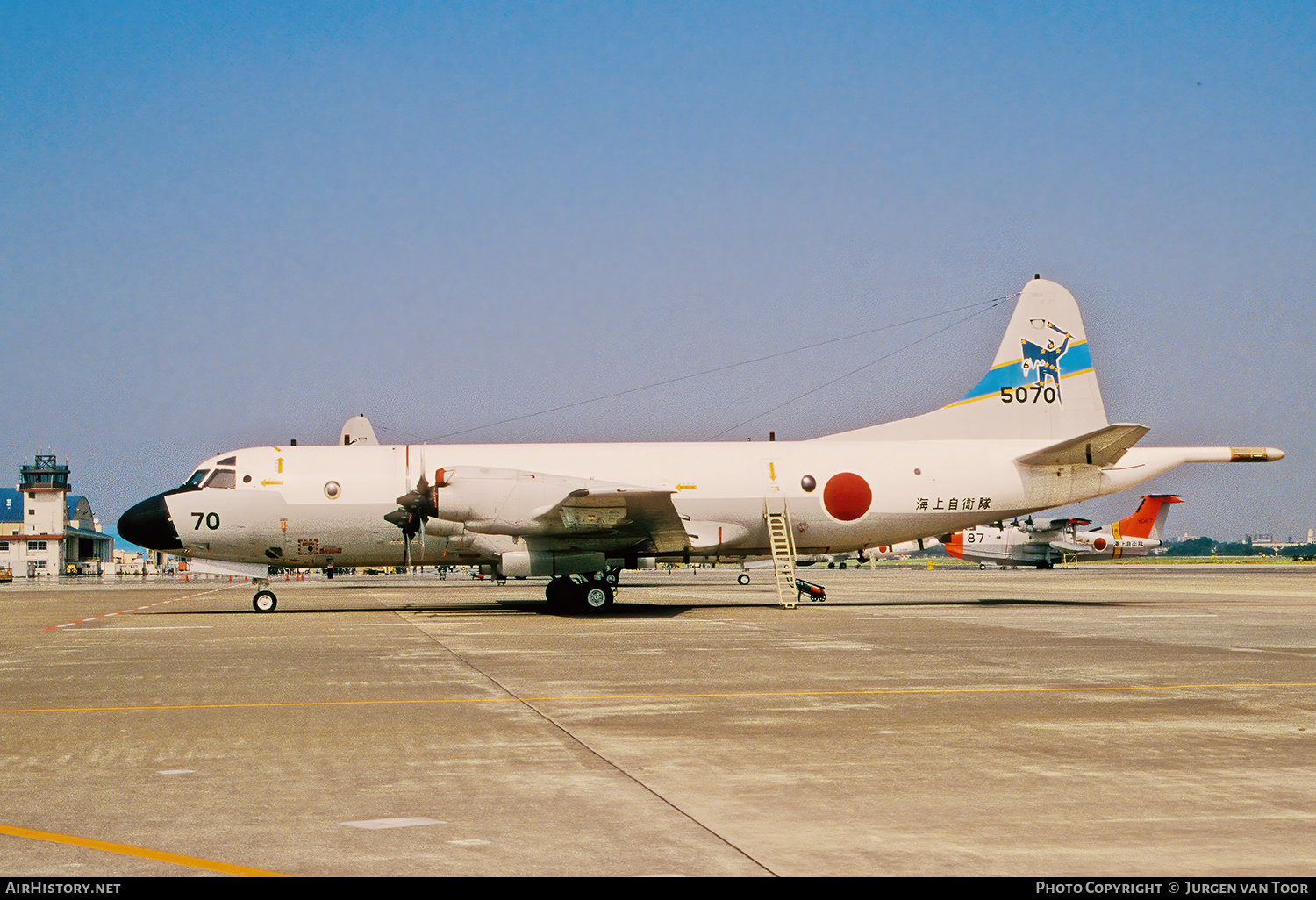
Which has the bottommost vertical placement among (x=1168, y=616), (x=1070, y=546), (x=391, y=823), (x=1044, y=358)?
(x=1168, y=616)

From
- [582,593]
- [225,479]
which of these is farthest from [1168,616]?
[225,479]

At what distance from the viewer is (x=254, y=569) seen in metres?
27.1

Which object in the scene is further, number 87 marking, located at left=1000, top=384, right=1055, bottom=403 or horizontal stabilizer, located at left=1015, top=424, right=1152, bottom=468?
number 87 marking, located at left=1000, top=384, right=1055, bottom=403

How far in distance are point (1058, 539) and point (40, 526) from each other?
92018mm

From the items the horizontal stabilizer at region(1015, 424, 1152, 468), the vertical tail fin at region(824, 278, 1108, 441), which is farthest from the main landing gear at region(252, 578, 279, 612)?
the horizontal stabilizer at region(1015, 424, 1152, 468)

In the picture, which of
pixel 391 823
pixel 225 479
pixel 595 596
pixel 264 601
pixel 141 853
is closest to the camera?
pixel 141 853

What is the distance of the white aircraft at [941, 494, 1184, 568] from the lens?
2817 inches

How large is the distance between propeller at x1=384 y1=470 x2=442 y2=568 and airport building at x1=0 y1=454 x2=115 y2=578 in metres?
81.3

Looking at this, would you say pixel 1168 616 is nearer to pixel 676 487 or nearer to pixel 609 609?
pixel 676 487

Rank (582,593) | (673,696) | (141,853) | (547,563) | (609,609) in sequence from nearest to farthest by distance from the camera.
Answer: (141,853) < (673,696) < (547,563) < (582,593) < (609,609)

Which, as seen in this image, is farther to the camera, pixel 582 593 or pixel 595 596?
pixel 582 593

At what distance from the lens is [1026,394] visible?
28.8 m

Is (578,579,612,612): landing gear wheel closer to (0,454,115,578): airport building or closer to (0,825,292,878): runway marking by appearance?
(0,825,292,878): runway marking
